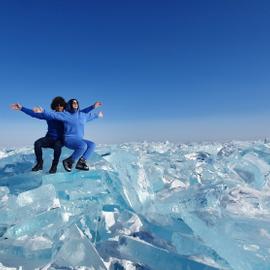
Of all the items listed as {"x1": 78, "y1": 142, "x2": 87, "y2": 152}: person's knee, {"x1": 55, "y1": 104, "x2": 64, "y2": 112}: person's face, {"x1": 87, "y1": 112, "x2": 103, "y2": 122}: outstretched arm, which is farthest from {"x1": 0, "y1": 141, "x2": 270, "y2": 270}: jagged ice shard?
{"x1": 55, "y1": 104, "x2": 64, "y2": 112}: person's face

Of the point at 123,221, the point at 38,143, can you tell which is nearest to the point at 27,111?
the point at 38,143

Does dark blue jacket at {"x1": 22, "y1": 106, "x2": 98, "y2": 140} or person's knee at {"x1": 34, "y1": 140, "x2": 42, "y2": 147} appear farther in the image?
person's knee at {"x1": 34, "y1": 140, "x2": 42, "y2": 147}

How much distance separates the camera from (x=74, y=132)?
6.04 metres

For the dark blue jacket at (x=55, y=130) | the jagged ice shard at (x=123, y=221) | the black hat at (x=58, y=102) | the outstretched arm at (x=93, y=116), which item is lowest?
the jagged ice shard at (x=123, y=221)

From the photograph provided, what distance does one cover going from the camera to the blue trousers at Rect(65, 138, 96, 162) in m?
5.93

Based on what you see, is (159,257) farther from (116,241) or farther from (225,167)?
(225,167)

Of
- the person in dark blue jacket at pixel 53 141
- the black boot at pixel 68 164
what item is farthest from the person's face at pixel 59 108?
the black boot at pixel 68 164

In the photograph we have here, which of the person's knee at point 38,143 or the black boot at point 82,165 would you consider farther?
the person's knee at point 38,143

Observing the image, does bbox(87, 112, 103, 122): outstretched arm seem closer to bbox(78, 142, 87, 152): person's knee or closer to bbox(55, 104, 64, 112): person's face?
bbox(55, 104, 64, 112): person's face

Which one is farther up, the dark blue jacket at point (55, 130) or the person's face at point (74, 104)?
the person's face at point (74, 104)

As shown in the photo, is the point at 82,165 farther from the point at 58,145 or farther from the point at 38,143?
the point at 38,143

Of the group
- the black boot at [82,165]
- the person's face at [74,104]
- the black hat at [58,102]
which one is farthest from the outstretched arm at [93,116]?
the black boot at [82,165]

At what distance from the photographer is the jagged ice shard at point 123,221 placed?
3367 mm

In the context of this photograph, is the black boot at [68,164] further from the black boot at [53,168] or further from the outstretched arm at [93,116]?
the outstretched arm at [93,116]
